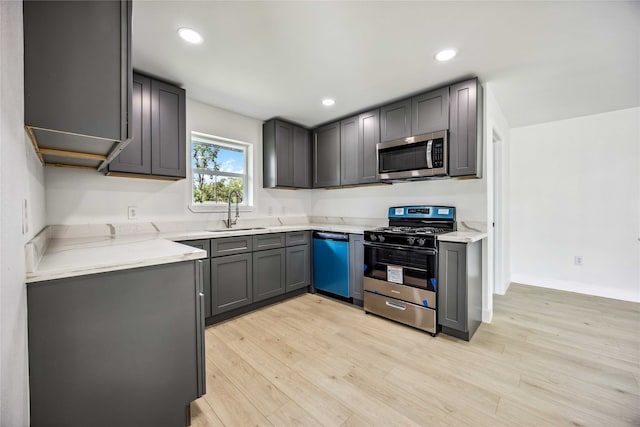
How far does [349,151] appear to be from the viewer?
348cm

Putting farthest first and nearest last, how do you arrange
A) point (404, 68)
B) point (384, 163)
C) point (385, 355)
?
point (384, 163) < point (404, 68) < point (385, 355)

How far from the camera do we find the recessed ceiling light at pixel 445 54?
2057mm

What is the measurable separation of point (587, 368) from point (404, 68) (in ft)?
9.12

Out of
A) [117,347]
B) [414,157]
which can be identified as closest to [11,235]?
[117,347]

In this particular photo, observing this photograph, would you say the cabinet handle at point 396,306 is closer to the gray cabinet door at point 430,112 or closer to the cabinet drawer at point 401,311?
the cabinet drawer at point 401,311

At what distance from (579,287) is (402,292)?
2877 millimetres

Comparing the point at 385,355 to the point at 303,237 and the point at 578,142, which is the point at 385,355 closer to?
the point at 303,237

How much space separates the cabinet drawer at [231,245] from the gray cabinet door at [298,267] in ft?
1.92

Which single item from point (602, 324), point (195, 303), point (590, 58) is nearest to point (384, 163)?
point (590, 58)

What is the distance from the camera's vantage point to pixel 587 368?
186cm

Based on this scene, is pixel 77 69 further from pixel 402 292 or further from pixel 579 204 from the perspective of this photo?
pixel 579 204

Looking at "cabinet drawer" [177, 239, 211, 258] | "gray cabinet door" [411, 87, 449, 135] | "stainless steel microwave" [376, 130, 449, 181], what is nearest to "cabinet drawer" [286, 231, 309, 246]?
"cabinet drawer" [177, 239, 211, 258]

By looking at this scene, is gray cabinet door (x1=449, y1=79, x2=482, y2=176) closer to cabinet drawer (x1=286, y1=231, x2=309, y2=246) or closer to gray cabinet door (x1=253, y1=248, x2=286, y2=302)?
cabinet drawer (x1=286, y1=231, x2=309, y2=246)

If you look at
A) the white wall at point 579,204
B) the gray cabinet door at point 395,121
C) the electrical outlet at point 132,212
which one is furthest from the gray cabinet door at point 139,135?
the white wall at point 579,204
